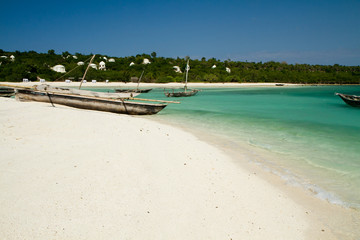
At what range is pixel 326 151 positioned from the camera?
698 cm

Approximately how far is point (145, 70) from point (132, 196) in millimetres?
56790

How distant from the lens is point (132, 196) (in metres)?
3.33

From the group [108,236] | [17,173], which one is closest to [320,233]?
[108,236]

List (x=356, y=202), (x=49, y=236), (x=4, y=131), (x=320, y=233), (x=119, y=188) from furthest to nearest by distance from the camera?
(x=4, y=131) < (x=356, y=202) < (x=119, y=188) < (x=320, y=233) < (x=49, y=236)

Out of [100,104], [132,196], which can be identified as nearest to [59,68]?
[100,104]

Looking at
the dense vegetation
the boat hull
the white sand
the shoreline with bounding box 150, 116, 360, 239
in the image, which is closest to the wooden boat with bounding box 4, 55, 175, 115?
the boat hull

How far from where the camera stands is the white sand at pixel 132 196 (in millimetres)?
2674

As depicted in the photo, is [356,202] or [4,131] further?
[4,131]

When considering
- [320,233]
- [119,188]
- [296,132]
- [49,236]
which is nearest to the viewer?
[49,236]

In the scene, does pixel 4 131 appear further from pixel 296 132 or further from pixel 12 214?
pixel 296 132

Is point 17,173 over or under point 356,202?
over

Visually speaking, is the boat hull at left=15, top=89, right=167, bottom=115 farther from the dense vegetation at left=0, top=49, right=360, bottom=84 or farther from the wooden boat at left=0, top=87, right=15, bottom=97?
the dense vegetation at left=0, top=49, right=360, bottom=84

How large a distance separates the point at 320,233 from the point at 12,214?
3738mm

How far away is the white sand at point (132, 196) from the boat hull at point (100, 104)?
616 centimetres
